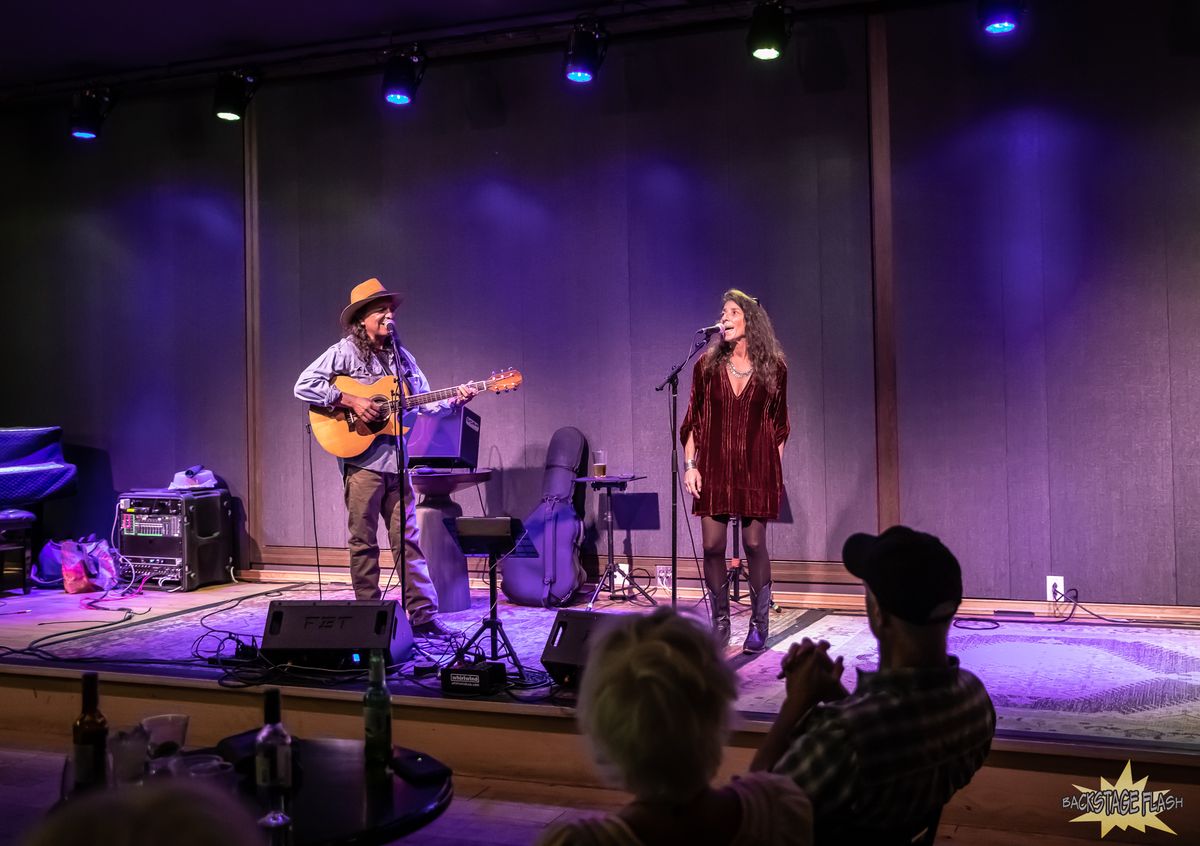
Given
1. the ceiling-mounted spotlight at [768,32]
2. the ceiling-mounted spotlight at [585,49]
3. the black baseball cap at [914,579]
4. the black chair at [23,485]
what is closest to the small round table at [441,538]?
the ceiling-mounted spotlight at [585,49]

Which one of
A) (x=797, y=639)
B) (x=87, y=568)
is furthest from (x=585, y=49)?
(x=87, y=568)

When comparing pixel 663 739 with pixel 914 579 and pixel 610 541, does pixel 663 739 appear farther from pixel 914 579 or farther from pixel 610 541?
pixel 610 541

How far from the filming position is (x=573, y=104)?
7.59 meters

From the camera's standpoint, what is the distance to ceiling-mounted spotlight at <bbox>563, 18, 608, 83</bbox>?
689 cm

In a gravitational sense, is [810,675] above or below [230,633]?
above

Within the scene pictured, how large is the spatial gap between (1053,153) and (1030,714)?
3.87 metres

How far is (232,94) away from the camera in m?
7.96

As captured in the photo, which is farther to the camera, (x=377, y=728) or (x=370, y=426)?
(x=370, y=426)

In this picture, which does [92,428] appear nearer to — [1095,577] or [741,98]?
[741,98]

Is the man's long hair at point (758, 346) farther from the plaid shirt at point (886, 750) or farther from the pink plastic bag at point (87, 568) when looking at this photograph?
the pink plastic bag at point (87, 568)

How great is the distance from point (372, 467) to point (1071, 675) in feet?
11.9

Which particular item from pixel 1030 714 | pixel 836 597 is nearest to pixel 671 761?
pixel 1030 714

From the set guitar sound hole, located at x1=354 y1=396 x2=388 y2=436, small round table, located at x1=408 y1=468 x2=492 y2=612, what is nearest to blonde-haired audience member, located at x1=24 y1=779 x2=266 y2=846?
guitar sound hole, located at x1=354 y1=396 x2=388 y2=436

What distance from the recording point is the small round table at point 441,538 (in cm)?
664
